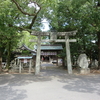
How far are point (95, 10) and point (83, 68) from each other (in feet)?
17.0

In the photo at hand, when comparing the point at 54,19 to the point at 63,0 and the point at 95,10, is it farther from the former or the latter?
the point at 95,10

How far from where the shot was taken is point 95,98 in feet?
13.5

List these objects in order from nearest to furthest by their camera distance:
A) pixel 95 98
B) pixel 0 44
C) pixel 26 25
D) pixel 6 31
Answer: pixel 95 98 < pixel 6 31 < pixel 0 44 < pixel 26 25

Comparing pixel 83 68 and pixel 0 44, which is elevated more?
pixel 0 44

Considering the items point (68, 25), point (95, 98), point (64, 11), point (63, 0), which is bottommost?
point (95, 98)

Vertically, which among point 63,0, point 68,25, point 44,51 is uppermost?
point 63,0

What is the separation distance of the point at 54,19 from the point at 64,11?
137 centimetres

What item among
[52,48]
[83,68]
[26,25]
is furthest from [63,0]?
[52,48]

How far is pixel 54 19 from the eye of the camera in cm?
1005

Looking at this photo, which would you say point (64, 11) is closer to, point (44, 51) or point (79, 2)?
point (79, 2)

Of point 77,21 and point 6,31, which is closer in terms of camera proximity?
point 6,31

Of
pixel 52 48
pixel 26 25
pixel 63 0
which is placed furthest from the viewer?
pixel 52 48

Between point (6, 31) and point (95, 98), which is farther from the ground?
point (6, 31)

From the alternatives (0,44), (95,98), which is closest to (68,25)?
(0,44)
